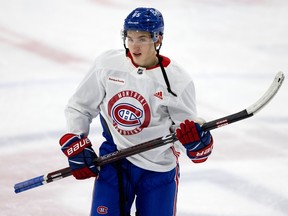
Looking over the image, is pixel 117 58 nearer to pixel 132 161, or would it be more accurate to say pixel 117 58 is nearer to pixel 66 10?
pixel 132 161

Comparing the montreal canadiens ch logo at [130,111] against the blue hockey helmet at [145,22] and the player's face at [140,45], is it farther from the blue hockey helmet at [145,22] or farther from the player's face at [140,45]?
the blue hockey helmet at [145,22]

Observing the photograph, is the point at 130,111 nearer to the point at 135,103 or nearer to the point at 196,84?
the point at 135,103

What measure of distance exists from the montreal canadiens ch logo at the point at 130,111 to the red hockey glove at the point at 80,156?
0.55 feet

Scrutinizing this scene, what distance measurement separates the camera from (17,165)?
12.9ft

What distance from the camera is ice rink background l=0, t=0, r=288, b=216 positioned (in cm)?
367

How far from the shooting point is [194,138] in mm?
2662

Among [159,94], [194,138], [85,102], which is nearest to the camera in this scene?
[194,138]

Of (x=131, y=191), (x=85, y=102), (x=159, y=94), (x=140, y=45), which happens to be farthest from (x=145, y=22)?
(x=131, y=191)

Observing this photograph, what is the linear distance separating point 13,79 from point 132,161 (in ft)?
8.60

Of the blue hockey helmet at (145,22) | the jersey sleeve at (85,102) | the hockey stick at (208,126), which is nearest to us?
the hockey stick at (208,126)

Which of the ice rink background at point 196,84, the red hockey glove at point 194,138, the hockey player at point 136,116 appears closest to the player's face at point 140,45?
the hockey player at point 136,116

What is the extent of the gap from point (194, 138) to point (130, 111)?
1.00 ft

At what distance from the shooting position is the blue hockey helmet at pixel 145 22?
274 cm

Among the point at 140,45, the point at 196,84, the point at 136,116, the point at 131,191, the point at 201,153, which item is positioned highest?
the point at 196,84
